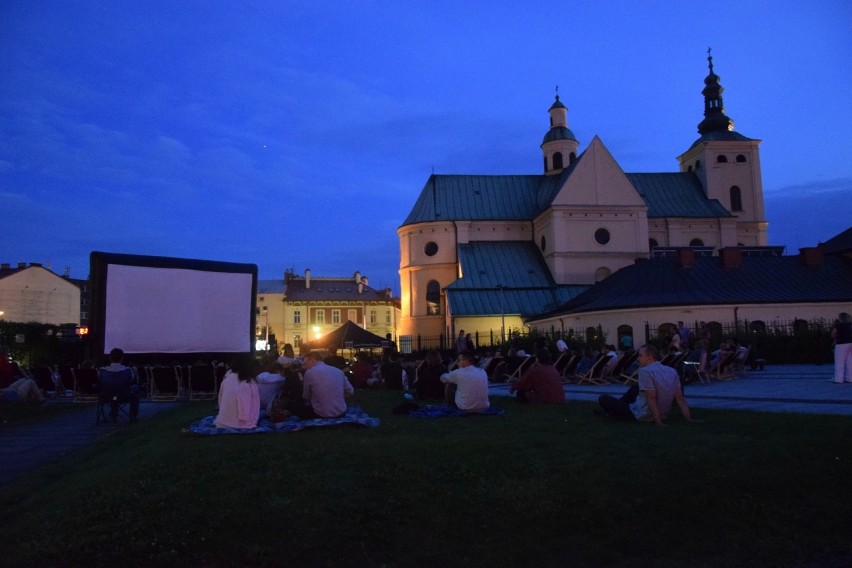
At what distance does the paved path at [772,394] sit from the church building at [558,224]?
29007mm

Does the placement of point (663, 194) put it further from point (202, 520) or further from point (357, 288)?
point (202, 520)

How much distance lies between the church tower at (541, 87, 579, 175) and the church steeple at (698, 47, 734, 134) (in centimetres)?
1137

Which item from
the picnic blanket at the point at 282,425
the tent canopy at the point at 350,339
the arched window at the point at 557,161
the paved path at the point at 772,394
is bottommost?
the paved path at the point at 772,394

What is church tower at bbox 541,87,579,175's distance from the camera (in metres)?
59.1

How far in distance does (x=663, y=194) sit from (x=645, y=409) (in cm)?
5163

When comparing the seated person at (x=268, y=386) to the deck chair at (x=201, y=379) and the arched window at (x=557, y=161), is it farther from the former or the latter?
the arched window at (x=557, y=161)

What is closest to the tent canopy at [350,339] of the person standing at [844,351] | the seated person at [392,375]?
the seated person at [392,375]

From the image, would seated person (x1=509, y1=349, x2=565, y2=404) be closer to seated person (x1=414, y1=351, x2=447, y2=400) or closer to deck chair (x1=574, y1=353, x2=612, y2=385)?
seated person (x1=414, y1=351, x2=447, y2=400)

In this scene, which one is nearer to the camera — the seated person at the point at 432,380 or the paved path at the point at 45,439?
the paved path at the point at 45,439

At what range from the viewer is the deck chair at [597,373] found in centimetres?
2009

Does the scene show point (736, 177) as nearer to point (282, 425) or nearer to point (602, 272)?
point (602, 272)

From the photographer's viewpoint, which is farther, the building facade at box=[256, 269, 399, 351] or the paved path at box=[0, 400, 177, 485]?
the building facade at box=[256, 269, 399, 351]

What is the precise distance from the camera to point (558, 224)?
51375 millimetres

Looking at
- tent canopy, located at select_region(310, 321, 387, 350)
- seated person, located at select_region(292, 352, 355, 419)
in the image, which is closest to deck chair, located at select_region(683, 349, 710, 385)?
seated person, located at select_region(292, 352, 355, 419)
